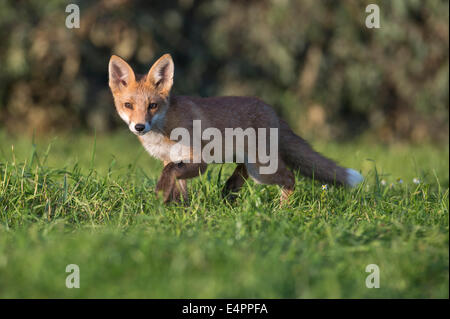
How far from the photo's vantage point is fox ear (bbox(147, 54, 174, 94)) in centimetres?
455

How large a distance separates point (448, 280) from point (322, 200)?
1.46 m

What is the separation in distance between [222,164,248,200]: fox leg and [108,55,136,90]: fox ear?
47.7 inches

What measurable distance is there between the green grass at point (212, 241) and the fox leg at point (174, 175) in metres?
0.12

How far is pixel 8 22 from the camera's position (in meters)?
9.87

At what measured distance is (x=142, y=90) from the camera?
451 centimetres

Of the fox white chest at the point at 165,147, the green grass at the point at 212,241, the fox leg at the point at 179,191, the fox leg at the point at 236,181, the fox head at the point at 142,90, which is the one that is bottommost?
the green grass at the point at 212,241

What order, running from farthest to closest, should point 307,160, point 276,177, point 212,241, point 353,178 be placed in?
point 307,160 → point 353,178 → point 276,177 → point 212,241

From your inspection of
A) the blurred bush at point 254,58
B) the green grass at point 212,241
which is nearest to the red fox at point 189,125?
the green grass at point 212,241

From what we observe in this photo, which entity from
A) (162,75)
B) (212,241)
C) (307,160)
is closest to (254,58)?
(307,160)

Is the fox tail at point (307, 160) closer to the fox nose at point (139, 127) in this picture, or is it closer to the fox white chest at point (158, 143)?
the fox white chest at point (158, 143)

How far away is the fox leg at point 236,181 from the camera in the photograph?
4.83 m

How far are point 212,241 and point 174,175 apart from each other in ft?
3.60

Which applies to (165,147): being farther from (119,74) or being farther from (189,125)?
(119,74)

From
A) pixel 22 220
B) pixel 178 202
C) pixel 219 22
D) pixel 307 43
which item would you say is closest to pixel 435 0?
pixel 307 43
